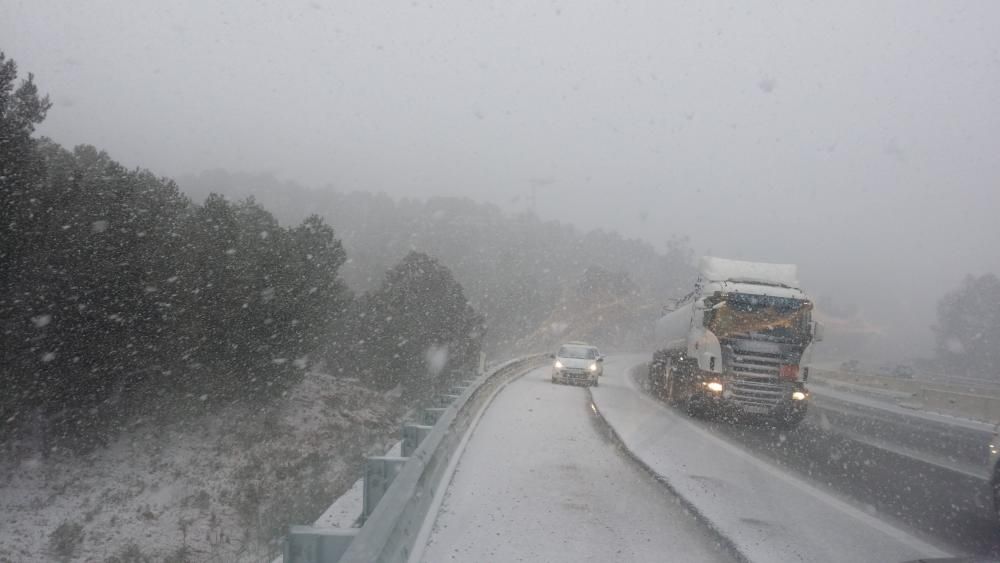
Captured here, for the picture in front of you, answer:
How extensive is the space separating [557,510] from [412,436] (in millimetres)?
1636

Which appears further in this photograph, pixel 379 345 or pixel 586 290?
pixel 586 290

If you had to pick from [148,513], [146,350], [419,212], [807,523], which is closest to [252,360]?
[146,350]

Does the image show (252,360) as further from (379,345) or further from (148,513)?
(379,345)

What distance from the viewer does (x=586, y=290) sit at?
12838cm

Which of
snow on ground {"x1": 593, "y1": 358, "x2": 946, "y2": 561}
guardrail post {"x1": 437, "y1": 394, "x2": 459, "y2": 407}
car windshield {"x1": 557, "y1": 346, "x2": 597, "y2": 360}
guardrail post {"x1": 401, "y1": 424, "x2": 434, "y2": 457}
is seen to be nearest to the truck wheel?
car windshield {"x1": 557, "y1": 346, "x2": 597, "y2": 360}

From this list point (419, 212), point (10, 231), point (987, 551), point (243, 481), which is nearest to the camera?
point (987, 551)

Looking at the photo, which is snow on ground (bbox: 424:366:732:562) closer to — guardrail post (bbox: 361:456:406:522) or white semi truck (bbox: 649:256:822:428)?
guardrail post (bbox: 361:456:406:522)

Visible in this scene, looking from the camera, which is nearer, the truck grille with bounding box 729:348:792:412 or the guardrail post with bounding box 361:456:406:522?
the guardrail post with bounding box 361:456:406:522

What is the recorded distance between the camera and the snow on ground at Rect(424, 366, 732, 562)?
5.92 m

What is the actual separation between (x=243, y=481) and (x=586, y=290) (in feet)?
337

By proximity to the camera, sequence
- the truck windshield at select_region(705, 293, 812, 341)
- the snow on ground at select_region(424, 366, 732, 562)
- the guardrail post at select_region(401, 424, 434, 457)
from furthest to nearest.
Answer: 1. the truck windshield at select_region(705, 293, 812, 341)
2. the guardrail post at select_region(401, 424, 434, 457)
3. the snow on ground at select_region(424, 366, 732, 562)

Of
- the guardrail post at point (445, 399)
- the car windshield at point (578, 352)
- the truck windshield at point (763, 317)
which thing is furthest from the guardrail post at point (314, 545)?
the car windshield at point (578, 352)

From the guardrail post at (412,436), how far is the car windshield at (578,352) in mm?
20063

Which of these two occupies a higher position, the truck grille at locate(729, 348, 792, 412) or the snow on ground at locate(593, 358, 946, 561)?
the truck grille at locate(729, 348, 792, 412)
